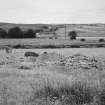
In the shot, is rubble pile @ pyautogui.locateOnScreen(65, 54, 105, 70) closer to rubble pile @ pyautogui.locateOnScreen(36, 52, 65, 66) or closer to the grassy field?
rubble pile @ pyautogui.locateOnScreen(36, 52, 65, 66)

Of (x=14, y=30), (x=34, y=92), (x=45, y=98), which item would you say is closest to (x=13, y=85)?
(x=34, y=92)

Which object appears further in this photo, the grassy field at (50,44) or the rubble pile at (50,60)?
the grassy field at (50,44)

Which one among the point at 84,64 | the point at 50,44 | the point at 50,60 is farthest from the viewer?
the point at 50,44

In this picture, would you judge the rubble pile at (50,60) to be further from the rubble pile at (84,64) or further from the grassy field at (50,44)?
the grassy field at (50,44)

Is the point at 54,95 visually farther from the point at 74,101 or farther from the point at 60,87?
the point at 74,101

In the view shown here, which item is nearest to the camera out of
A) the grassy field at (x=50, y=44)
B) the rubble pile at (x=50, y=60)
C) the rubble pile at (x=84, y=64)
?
the rubble pile at (x=84, y=64)

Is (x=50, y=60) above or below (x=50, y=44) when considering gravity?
below

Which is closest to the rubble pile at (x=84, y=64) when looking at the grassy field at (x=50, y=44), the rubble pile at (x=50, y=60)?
the rubble pile at (x=50, y=60)

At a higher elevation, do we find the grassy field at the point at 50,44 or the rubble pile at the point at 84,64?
the grassy field at the point at 50,44

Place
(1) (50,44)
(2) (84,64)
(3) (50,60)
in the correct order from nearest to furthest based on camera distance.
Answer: (2) (84,64), (3) (50,60), (1) (50,44)

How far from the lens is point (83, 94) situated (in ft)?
18.1

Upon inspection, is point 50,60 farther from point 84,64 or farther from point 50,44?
point 50,44

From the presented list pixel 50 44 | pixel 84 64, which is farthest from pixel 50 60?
pixel 50 44

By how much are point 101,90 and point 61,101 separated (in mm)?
1321
